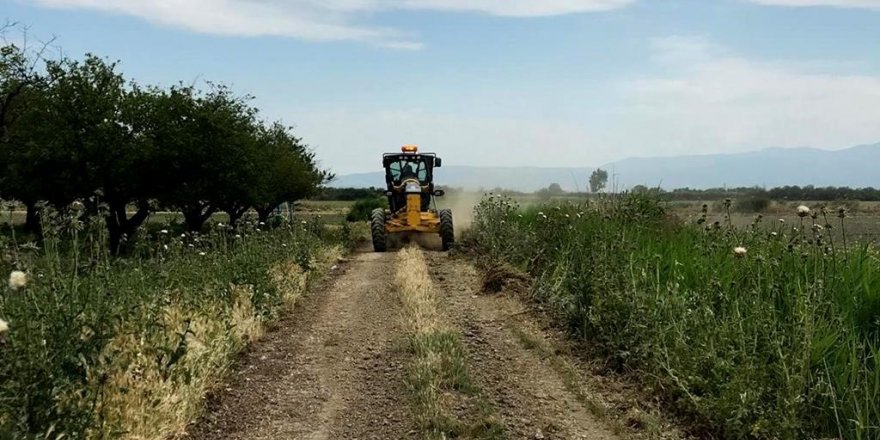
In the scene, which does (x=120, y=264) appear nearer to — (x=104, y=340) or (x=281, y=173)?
(x=104, y=340)

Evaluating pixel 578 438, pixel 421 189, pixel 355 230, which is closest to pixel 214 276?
pixel 578 438

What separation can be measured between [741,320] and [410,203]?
50.2 ft

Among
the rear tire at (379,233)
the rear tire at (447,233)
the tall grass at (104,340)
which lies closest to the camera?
the tall grass at (104,340)

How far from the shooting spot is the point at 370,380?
6633mm

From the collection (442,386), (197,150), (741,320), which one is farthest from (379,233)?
(741,320)

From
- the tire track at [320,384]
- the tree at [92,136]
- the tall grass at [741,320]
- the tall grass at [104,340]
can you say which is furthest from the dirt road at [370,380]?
the tree at [92,136]

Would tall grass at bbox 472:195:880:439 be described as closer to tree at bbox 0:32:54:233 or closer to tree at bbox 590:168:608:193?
tree at bbox 590:168:608:193

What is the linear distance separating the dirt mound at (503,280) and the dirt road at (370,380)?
80cm

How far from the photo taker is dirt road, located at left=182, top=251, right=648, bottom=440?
5.37 m

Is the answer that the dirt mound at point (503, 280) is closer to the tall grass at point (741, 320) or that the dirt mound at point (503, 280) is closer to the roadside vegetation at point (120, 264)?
the tall grass at point (741, 320)

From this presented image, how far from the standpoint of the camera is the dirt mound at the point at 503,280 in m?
11.3

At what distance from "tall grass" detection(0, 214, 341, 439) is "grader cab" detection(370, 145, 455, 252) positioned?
11.7 meters

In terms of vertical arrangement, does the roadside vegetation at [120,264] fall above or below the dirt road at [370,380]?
above

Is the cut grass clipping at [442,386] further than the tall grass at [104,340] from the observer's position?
Yes
